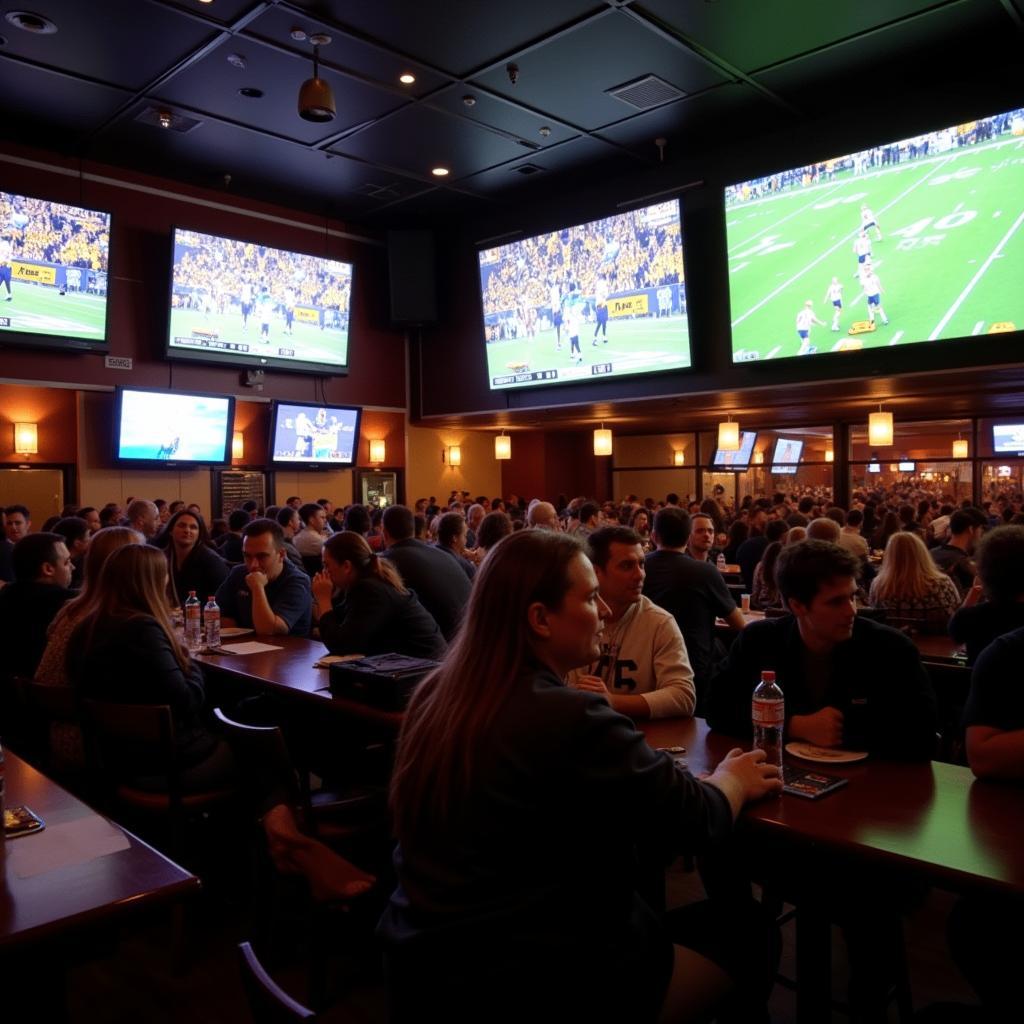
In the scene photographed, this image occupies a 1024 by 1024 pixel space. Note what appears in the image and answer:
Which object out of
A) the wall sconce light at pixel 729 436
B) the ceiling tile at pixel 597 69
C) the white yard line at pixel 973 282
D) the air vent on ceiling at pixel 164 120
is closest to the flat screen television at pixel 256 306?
the air vent on ceiling at pixel 164 120

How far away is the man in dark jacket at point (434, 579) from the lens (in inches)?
192

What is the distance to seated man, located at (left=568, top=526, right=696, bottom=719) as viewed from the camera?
311cm

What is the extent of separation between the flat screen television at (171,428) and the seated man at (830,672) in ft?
29.1

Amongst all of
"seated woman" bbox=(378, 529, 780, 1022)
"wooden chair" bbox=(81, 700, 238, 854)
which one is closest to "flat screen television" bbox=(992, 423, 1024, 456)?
"wooden chair" bbox=(81, 700, 238, 854)

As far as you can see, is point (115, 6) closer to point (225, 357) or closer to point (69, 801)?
point (225, 357)

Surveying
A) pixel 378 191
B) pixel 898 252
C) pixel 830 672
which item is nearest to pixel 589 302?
pixel 378 191

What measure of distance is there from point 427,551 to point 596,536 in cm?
185

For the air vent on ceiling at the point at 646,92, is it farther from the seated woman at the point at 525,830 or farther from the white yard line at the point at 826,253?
the seated woman at the point at 525,830

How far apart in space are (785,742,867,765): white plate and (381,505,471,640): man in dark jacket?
2548 mm

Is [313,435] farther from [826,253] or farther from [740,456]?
[740,456]

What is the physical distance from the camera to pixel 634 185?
33.0 feet

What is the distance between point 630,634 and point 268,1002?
2.18 m

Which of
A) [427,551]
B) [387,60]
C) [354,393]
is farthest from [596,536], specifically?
[354,393]

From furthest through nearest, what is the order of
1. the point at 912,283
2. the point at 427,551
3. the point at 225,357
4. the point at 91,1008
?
the point at 225,357, the point at 912,283, the point at 427,551, the point at 91,1008
